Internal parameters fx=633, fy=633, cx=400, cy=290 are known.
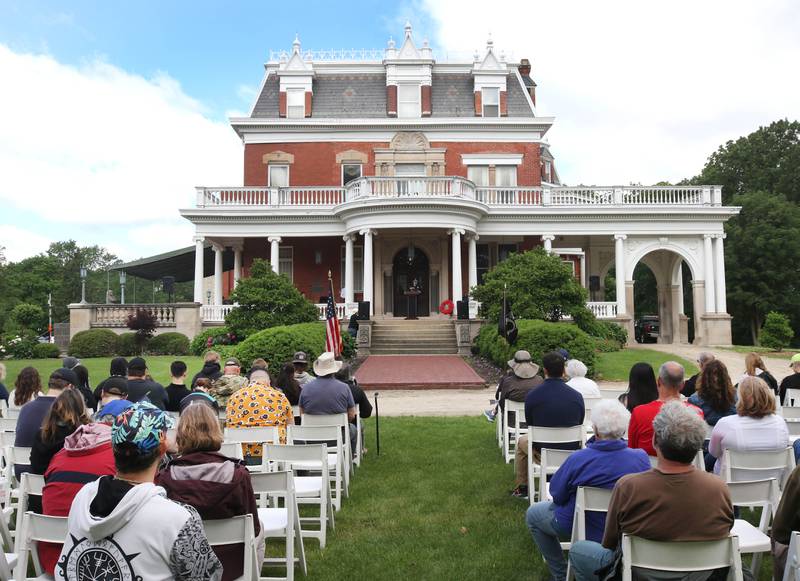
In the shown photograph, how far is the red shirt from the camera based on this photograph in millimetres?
5262

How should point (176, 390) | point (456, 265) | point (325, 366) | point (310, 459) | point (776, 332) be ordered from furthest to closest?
point (456, 265), point (776, 332), point (176, 390), point (325, 366), point (310, 459)

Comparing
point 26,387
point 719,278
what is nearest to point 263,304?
point 26,387

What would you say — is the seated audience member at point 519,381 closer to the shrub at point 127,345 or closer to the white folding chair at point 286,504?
the white folding chair at point 286,504

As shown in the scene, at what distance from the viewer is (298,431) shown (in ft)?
21.9

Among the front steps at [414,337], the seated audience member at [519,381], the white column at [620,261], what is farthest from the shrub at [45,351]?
the white column at [620,261]

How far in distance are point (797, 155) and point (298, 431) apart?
5377 cm

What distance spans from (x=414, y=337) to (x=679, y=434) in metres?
21.1

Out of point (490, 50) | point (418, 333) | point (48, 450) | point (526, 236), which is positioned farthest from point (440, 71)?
point (48, 450)

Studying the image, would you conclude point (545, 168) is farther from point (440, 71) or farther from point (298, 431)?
point (298, 431)

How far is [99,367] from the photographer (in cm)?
1964

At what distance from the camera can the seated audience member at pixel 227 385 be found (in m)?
8.38

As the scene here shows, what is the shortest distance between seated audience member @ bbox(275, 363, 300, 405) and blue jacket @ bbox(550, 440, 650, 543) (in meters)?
4.94

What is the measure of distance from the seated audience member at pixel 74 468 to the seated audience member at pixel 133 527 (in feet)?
4.51

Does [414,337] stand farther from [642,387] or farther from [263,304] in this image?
[642,387]
